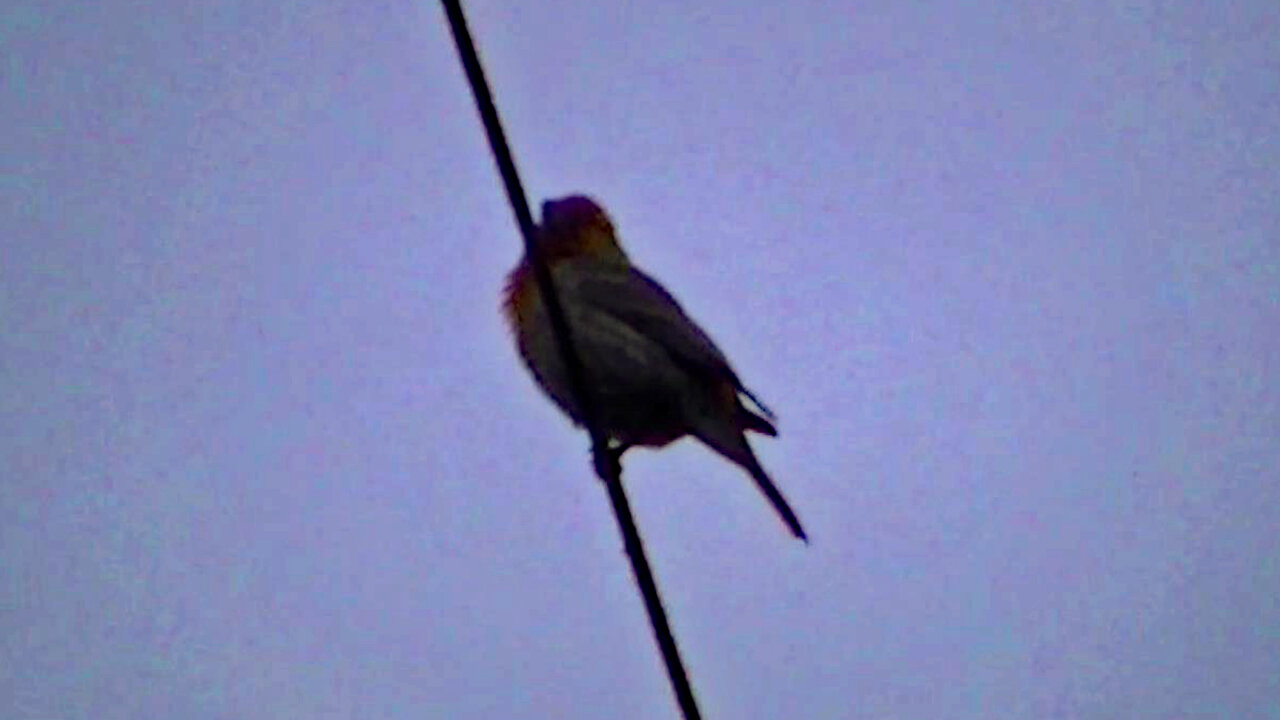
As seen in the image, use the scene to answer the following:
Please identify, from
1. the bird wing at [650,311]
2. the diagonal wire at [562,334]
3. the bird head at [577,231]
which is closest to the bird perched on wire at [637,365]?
the bird wing at [650,311]

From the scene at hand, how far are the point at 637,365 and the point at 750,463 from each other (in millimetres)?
601

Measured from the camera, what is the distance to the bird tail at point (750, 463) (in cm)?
546

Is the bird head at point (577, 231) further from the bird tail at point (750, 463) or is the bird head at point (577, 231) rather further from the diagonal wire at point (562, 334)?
the diagonal wire at point (562, 334)

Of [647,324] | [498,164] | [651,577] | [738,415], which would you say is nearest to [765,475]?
[738,415]

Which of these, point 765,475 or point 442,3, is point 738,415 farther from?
point 442,3

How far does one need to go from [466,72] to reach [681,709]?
1298mm

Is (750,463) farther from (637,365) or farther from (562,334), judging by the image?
(562,334)

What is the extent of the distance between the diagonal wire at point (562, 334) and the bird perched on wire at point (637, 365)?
2.16 meters

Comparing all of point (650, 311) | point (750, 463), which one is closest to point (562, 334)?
point (750, 463)

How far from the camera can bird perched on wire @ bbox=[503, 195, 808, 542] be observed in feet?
19.8

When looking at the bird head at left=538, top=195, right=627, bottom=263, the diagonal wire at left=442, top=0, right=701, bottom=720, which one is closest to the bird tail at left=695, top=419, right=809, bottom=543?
the bird head at left=538, top=195, right=627, bottom=263

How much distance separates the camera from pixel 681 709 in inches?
125

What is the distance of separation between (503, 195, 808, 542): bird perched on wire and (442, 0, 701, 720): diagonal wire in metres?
2.16

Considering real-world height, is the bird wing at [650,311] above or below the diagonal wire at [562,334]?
above
